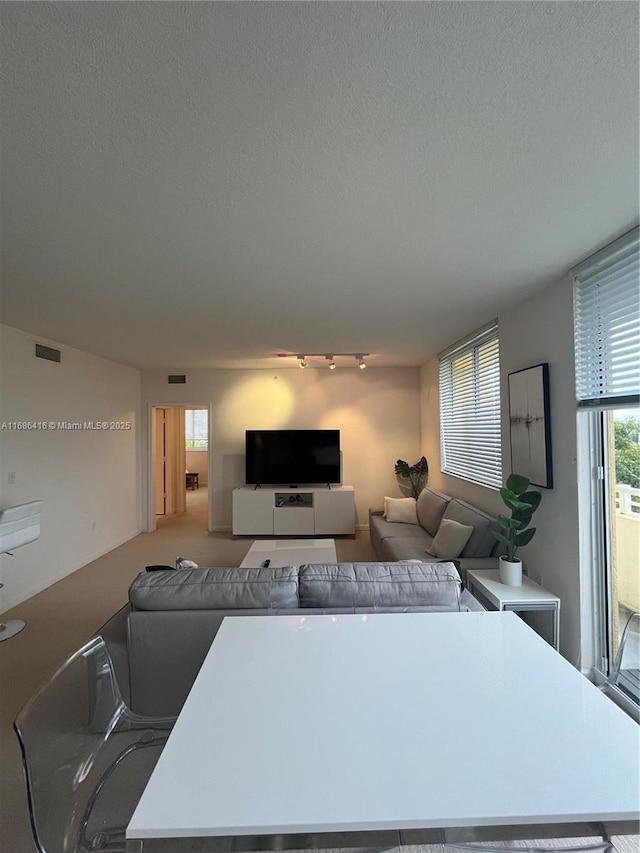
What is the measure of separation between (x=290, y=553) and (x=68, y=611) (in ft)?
6.57

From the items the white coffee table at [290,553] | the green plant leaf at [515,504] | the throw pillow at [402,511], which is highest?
the green plant leaf at [515,504]

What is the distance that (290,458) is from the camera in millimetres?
6215

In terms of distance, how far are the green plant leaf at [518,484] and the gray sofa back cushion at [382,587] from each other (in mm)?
961

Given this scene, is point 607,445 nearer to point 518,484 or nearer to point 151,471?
point 518,484

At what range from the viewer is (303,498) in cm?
622

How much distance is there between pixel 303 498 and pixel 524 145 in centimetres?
532

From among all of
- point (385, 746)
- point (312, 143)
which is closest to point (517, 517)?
point (385, 746)

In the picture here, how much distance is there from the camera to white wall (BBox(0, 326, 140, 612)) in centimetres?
374

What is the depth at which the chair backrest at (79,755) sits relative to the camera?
1101 millimetres

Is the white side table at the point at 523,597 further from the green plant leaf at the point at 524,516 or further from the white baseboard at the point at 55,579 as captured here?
the white baseboard at the point at 55,579

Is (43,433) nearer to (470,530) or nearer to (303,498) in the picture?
(303,498)

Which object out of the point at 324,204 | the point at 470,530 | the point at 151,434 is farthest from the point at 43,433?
the point at 470,530

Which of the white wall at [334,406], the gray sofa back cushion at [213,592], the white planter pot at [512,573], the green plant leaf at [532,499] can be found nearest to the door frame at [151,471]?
the white wall at [334,406]

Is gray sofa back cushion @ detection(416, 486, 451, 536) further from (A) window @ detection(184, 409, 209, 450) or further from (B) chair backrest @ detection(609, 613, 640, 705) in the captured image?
(A) window @ detection(184, 409, 209, 450)
